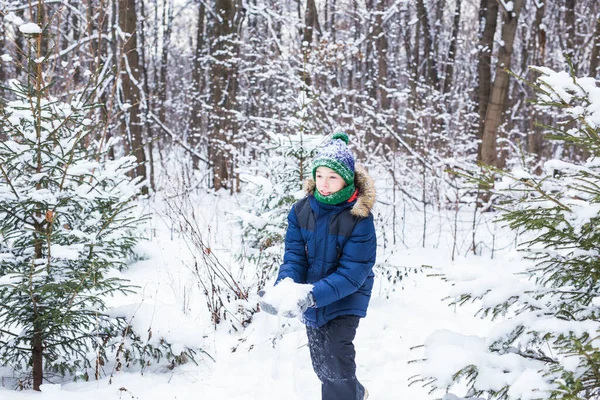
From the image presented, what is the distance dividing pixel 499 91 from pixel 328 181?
7.28m

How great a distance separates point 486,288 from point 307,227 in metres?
1.02

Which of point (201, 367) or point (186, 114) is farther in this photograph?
point (186, 114)

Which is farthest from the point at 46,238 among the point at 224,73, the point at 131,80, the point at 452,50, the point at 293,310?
the point at 452,50

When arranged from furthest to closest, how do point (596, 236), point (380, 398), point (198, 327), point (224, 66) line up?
point (224, 66)
point (198, 327)
point (380, 398)
point (596, 236)

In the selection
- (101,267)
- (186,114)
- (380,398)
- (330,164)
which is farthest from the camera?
(186,114)

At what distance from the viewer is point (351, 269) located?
2.41m

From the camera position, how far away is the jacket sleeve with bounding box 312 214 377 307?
2.32 meters

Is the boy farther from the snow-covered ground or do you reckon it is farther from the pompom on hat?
the snow-covered ground

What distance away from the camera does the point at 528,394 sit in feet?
4.88

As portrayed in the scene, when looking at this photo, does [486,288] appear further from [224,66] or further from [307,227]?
[224,66]

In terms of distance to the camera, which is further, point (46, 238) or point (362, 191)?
point (46, 238)

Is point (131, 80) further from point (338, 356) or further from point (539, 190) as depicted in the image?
point (539, 190)

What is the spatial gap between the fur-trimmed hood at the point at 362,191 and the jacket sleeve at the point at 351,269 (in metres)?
0.06

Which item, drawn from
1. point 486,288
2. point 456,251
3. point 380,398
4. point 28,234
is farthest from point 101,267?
point 456,251
